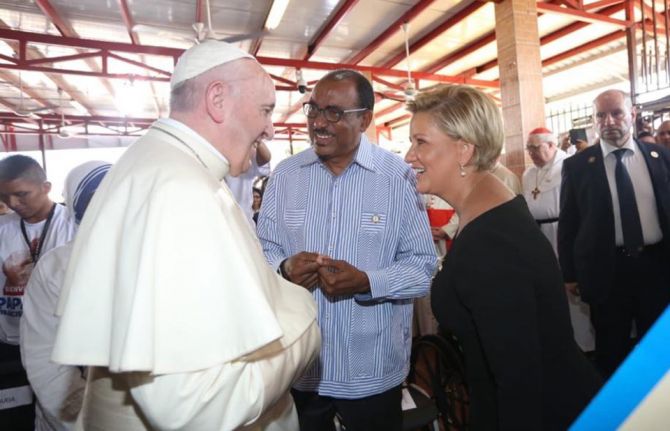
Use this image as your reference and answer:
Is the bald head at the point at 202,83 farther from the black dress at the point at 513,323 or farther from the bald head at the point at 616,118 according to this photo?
the bald head at the point at 616,118

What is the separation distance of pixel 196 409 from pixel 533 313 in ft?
3.25

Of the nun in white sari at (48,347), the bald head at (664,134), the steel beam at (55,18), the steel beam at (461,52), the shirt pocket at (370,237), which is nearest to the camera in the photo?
the nun in white sari at (48,347)

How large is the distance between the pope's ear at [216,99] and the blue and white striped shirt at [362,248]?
0.78 m

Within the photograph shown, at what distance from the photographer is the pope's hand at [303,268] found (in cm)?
166

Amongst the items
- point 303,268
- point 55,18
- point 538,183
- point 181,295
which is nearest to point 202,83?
point 181,295

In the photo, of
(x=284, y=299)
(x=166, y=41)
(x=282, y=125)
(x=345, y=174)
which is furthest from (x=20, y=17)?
(x=282, y=125)

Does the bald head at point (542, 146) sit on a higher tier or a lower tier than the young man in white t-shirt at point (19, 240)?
higher

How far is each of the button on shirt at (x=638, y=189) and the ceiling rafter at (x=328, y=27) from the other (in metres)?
5.69

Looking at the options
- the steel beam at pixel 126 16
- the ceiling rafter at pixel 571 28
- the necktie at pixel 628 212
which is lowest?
the necktie at pixel 628 212

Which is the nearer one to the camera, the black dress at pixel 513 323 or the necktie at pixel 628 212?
the black dress at pixel 513 323

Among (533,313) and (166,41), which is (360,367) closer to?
(533,313)

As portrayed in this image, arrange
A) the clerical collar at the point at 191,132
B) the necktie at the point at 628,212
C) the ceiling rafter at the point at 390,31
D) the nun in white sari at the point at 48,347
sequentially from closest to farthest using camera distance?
1. the clerical collar at the point at 191,132
2. the nun in white sari at the point at 48,347
3. the necktie at the point at 628,212
4. the ceiling rafter at the point at 390,31

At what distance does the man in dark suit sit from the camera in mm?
3016

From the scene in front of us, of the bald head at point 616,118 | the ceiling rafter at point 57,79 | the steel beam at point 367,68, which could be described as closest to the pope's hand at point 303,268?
the bald head at point 616,118
